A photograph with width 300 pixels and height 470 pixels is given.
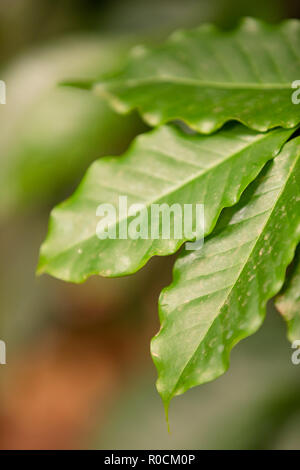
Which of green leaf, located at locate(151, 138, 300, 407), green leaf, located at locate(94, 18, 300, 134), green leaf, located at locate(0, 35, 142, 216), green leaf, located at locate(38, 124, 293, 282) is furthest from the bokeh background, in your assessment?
green leaf, located at locate(151, 138, 300, 407)

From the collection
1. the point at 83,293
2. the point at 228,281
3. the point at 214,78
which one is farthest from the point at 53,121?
the point at 83,293

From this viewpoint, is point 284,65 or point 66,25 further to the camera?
point 66,25

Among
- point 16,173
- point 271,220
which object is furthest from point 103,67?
point 271,220

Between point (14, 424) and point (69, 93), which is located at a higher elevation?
point (69, 93)

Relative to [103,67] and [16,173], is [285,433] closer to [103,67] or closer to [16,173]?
[16,173]

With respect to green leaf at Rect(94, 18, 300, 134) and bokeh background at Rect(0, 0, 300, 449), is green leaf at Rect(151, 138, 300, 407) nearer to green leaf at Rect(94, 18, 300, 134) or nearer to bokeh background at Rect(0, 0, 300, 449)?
green leaf at Rect(94, 18, 300, 134)

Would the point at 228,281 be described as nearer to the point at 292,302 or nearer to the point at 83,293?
the point at 292,302
